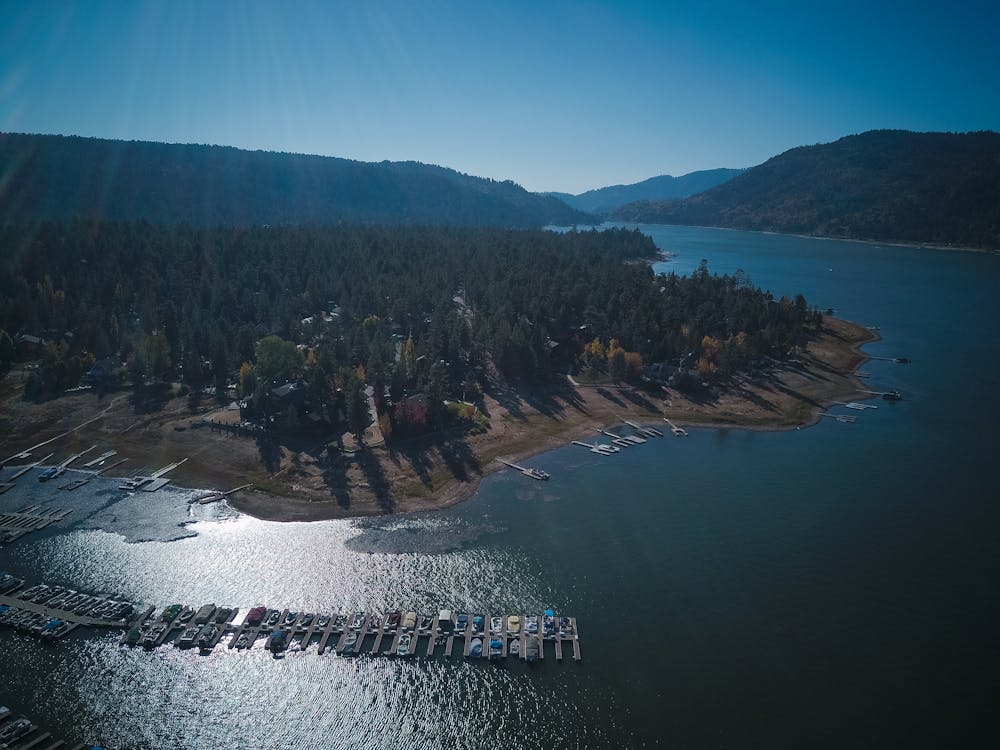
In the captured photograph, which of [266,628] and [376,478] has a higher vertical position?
[376,478]

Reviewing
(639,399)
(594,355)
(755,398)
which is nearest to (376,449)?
(639,399)

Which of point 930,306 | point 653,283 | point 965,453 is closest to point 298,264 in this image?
point 653,283

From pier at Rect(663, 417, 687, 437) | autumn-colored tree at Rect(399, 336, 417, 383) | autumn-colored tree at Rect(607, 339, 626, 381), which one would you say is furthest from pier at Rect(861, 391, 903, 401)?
autumn-colored tree at Rect(399, 336, 417, 383)


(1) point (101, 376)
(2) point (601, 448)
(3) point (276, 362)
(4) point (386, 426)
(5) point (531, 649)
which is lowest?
(5) point (531, 649)

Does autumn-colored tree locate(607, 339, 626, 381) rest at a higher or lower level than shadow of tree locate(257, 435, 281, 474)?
higher

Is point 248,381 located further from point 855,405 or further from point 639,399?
point 855,405

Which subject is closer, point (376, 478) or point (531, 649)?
point (531, 649)

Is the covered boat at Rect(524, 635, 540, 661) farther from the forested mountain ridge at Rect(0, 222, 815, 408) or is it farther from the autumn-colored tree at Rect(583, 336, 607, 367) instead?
the autumn-colored tree at Rect(583, 336, 607, 367)

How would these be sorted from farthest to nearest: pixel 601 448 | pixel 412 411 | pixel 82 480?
pixel 412 411 → pixel 601 448 → pixel 82 480
